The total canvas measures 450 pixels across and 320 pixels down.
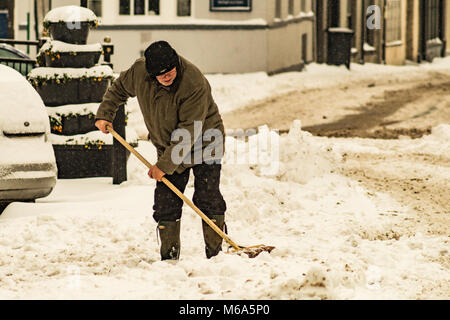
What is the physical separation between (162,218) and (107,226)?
1136 mm

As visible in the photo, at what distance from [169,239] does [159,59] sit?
Answer: 4.56ft

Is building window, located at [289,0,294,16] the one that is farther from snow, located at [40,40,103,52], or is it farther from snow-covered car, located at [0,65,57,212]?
snow-covered car, located at [0,65,57,212]

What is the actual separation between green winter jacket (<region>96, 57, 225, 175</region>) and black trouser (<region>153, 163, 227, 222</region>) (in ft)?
0.40

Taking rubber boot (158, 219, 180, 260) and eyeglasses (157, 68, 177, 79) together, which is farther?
→ rubber boot (158, 219, 180, 260)

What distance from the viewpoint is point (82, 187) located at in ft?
30.2

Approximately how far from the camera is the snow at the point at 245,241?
552 centimetres

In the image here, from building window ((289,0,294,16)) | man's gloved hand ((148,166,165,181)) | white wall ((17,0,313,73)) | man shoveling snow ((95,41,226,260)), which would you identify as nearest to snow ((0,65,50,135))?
man shoveling snow ((95,41,226,260))

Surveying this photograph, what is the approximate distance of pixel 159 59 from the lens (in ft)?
18.8

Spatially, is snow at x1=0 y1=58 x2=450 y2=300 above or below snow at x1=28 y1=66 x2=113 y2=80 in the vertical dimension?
below

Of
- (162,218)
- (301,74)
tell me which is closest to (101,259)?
(162,218)

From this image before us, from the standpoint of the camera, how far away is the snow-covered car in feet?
23.5

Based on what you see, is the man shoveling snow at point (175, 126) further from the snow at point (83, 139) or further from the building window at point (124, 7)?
the building window at point (124, 7)

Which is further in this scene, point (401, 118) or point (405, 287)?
point (401, 118)
